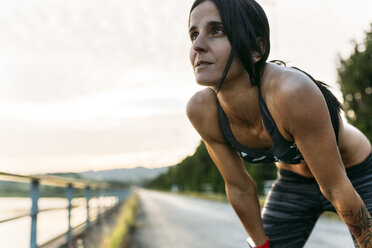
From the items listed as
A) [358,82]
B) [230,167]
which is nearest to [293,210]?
[230,167]

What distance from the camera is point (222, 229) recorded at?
9.06 m

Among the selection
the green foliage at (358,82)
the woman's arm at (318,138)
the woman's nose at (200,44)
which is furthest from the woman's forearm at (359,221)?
the green foliage at (358,82)

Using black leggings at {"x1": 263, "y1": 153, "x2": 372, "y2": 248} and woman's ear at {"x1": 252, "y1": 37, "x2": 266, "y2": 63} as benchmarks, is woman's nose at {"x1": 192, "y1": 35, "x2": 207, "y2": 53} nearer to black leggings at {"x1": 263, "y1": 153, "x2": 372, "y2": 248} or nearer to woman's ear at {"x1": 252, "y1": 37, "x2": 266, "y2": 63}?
woman's ear at {"x1": 252, "y1": 37, "x2": 266, "y2": 63}

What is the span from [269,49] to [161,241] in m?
6.37

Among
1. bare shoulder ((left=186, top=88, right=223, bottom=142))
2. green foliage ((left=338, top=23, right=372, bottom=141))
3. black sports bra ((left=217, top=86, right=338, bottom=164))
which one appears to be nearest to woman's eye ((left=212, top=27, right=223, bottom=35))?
black sports bra ((left=217, top=86, right=338, bottom=164))

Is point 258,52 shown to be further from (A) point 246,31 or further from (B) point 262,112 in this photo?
(B) point 262,112

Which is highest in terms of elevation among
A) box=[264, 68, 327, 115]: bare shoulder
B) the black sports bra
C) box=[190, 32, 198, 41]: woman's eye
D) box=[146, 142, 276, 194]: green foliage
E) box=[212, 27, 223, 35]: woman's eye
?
box=[146, 142, 276, 194]: green foliage

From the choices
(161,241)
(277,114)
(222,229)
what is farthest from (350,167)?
(222,229)

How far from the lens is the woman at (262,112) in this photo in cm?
171

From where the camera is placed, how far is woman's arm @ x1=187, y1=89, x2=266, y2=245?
2.15 meters

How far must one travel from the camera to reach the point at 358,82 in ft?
62.4

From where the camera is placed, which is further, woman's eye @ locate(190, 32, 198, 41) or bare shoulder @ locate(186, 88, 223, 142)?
bare shoulder @ locate(186, 88, 223, 142)

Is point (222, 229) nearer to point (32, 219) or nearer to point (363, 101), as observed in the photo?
point (32, 219)

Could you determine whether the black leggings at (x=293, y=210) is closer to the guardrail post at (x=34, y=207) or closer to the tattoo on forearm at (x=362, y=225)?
the tattoo on forearm at (x=362, y=225)
